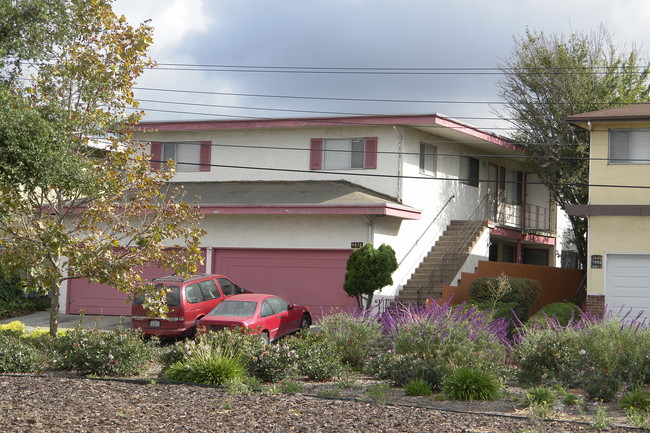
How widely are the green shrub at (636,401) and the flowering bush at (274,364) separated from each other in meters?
5.14

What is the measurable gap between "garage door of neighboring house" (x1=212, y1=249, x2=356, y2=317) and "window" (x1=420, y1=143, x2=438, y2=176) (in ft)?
14.8

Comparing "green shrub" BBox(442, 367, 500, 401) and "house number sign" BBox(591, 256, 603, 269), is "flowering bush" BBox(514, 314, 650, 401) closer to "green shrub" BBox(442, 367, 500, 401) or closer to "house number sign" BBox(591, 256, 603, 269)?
"green shrub" BBox(442, 367, 500, 401)

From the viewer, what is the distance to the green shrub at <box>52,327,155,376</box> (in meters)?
14.9

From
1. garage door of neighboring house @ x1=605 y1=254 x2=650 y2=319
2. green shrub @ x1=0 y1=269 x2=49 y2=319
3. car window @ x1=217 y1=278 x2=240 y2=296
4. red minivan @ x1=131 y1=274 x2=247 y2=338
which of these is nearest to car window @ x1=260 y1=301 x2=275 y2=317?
red minivan @ x1=131 y1=274 x2=247 y2=338

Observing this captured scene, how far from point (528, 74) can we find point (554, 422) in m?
21.2

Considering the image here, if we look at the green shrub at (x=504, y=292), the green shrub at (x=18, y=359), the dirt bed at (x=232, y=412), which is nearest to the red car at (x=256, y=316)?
the green shrub at (x=18, y=359)

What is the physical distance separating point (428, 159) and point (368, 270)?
659 centimetres

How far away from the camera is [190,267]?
17203 mm

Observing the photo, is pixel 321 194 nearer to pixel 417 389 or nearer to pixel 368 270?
pixel 368 270

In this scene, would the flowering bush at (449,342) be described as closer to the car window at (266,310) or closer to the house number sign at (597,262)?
the car window at (266,310)

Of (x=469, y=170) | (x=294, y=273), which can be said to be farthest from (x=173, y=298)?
(x=469, y=170)

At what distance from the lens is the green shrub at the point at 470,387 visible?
12625mm

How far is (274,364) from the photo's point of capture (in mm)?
14188

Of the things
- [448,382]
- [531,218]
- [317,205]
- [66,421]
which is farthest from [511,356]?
[531,218]
